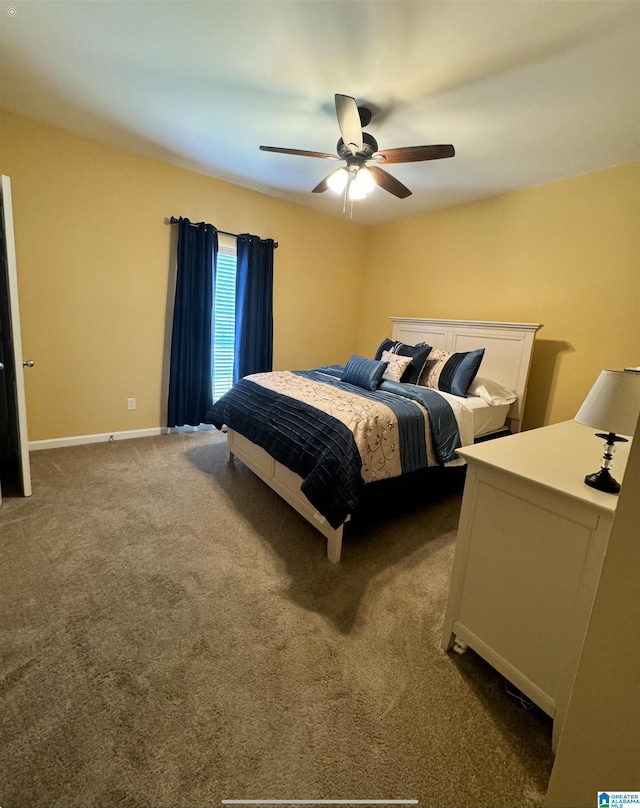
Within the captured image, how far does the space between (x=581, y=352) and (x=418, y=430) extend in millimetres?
1922

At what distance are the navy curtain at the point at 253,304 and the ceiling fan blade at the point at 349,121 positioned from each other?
1.89 metres

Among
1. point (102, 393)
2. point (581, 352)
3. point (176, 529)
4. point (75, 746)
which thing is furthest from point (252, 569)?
point (581, 352)

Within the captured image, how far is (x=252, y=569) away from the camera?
6.16ft

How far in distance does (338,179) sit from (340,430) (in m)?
1.84

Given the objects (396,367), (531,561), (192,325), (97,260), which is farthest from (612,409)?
(97,260)

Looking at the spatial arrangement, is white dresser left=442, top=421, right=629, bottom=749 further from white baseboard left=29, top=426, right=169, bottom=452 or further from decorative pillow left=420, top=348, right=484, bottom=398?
white baseboard left=29, top=426, right=169, bottom=452

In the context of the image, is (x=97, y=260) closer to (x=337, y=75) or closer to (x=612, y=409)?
(x=337, y=75)

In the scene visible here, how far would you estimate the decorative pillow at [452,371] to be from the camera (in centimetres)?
301

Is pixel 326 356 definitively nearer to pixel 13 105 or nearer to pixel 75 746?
pixel 13 105

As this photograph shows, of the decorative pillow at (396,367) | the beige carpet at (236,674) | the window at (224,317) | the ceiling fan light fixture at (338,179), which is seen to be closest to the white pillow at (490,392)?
the decorative pillow at (396,367)

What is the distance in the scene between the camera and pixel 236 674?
1310 millimetres

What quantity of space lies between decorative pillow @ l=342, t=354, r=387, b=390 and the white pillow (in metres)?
0.87

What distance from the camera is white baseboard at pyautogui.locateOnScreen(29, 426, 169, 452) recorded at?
3152 millimetres

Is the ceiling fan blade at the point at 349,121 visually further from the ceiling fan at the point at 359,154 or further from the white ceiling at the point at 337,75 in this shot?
the white ceiling at the point at 337,75
